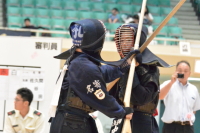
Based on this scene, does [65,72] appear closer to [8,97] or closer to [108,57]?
[8,97]

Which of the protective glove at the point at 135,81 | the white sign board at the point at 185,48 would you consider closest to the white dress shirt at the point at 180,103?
the protective glove at the point at 135,81

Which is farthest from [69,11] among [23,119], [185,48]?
[23,119]

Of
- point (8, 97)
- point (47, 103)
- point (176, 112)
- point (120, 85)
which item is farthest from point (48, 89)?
point (120, 85)

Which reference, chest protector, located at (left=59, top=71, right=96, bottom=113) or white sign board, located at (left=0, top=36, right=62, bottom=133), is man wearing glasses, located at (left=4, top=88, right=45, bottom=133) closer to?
white sign board, located at (left=0, top=36, right=62, bottom=133)

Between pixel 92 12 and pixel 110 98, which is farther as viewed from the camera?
pixel 92 12

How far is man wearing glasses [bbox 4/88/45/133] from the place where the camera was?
5547mm

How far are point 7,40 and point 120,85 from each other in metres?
3.62

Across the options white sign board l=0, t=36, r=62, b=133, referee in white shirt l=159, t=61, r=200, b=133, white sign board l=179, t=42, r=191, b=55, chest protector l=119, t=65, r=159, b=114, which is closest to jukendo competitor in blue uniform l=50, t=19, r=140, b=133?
chest protector l=119, t=65, r=159, b=114

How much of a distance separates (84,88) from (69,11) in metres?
9.17

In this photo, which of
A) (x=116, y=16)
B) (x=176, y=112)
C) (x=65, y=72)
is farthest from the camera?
(x=116, y=16)

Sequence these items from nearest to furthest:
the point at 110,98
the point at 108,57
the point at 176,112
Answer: the point at 110,98
the point at 176,112
the point at 108,57

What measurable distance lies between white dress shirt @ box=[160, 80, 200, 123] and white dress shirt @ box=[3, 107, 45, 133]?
5.57 feet

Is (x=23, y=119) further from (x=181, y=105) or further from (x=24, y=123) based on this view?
(x=181, y=105)

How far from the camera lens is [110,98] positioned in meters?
2.99
